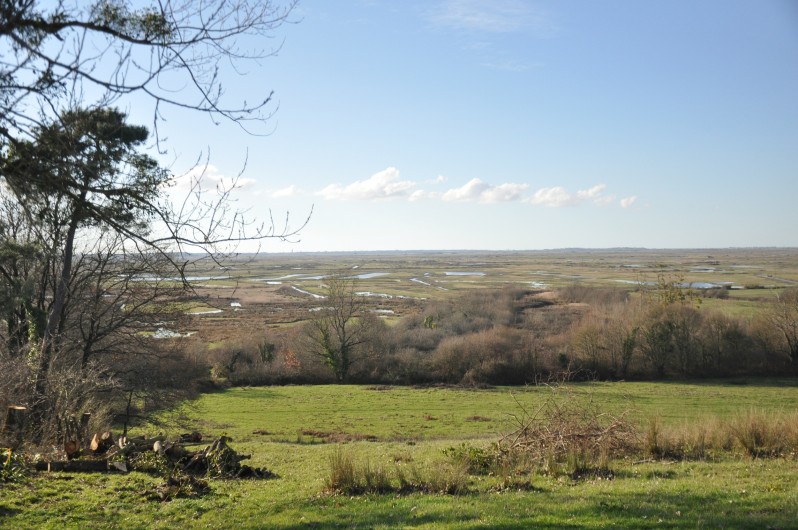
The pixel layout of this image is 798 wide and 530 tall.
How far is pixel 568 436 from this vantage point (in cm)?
1350

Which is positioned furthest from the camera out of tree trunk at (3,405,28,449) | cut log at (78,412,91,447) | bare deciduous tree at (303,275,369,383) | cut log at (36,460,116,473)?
bare deciduous tree at (303,275,369,383)

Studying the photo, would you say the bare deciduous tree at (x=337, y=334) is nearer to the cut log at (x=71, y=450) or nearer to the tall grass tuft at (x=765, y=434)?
the cut log at (x=71, y=450)

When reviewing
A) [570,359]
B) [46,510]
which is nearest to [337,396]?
[570,359]

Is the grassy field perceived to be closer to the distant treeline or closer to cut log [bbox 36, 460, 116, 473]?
cut log [bbox 36, 460, 116, 473]

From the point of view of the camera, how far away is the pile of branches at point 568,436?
13.1 m

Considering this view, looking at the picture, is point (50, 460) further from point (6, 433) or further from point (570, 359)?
point (570, 359)

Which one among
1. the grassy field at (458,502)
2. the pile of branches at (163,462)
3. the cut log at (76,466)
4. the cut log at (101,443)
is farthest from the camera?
the cut log at (101,443)

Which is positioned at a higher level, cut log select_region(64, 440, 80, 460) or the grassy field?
the grassy field

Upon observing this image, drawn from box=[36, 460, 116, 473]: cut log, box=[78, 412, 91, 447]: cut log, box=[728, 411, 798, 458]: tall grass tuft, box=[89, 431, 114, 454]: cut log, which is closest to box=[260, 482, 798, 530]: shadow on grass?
box=[728, 411, 798, 458]: tall grass tuft

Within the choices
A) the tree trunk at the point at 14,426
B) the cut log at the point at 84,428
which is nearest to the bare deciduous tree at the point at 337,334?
the cut log at the point at 84,428

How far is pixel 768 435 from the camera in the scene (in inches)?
555

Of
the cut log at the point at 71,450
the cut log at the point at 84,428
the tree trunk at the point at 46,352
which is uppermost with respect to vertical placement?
the tree trunk at the point at 46,352

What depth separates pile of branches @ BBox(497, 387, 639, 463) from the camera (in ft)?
43.1

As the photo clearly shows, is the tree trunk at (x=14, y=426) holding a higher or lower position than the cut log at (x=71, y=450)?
higher
